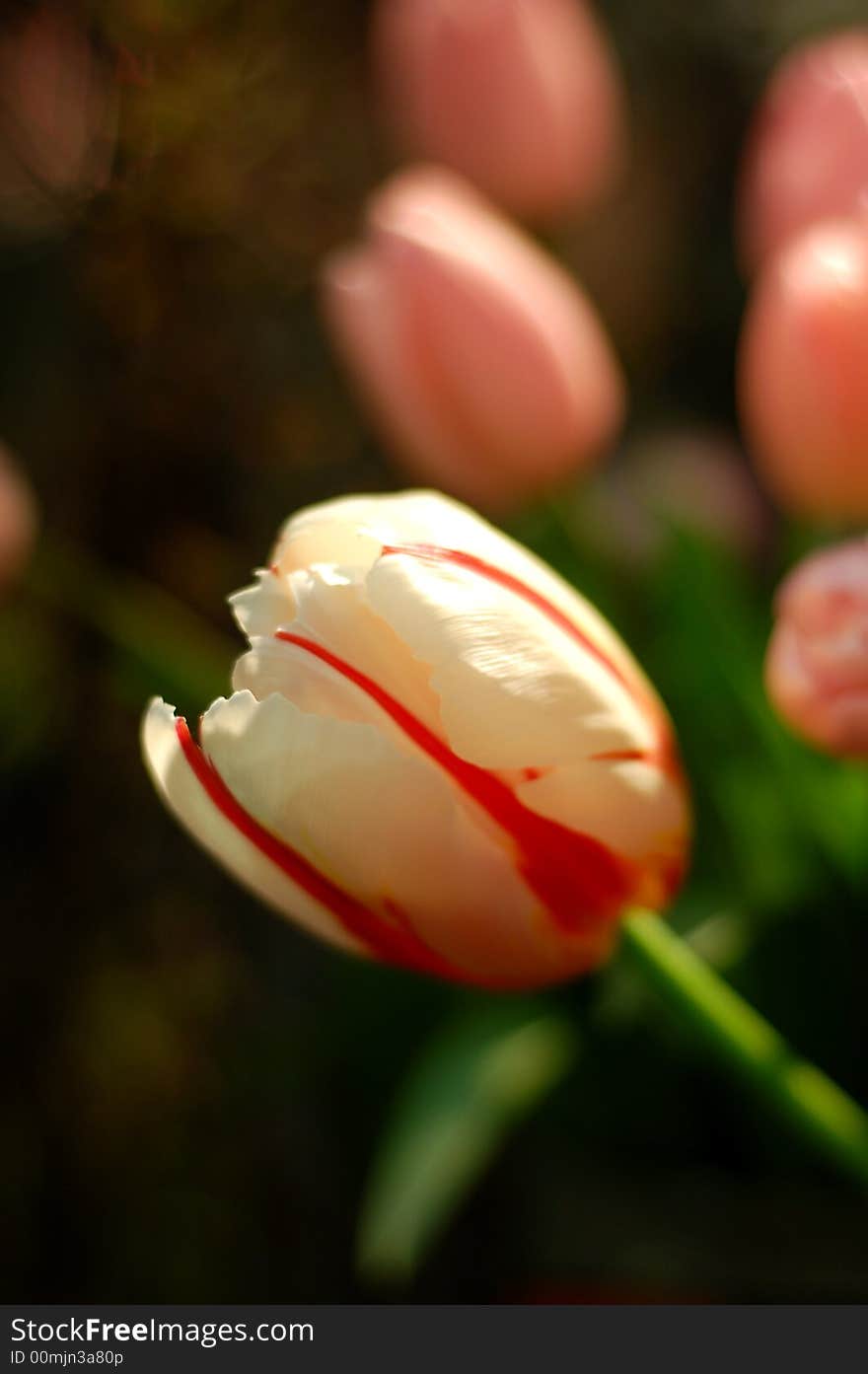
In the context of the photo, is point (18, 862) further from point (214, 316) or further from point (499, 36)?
point (499, 36)

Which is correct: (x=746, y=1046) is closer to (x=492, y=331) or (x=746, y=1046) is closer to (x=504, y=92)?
(x=492, y=331)

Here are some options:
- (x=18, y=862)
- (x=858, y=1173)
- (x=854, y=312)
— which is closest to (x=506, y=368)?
(x=854, y=312)

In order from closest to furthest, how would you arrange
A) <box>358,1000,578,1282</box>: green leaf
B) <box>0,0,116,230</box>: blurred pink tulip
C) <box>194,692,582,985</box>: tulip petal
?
<box>194,692,582,985</box>: tulip petal
<box>358,1000,578,1282</box>: green leaf
<box>0,0,116,230</box>: blurred pink tulip

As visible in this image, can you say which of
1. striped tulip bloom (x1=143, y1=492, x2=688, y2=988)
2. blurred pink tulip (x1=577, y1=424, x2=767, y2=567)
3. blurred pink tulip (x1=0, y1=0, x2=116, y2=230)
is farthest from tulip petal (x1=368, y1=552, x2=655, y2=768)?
blurred pink tulip (x1=0, y1=0, x2=116, y2=230)

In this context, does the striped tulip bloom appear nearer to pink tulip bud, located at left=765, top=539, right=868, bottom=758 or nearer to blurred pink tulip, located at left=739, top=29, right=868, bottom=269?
pink tulip bud, located at left=765, top=539, right=868, bottom=758

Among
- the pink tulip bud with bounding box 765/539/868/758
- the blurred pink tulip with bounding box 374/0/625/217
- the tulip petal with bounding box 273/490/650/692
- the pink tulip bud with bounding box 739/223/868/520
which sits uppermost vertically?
the blurred pink tulip with bounding box 374/0/625/217

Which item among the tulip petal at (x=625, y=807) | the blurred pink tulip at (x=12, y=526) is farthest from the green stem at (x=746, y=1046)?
the blurred pink tulip at (x=12, y=526)

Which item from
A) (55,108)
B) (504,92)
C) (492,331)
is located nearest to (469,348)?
(492,331)
